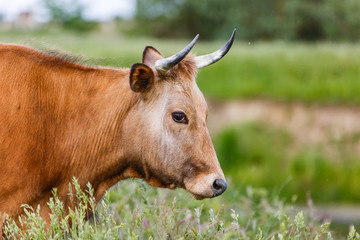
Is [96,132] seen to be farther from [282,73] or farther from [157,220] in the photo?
[282,73]

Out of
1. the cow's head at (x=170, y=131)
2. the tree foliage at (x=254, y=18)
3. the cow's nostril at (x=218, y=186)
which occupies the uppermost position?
the tree foliage at (x=254, y=18)

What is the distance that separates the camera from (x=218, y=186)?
5641 millimetres

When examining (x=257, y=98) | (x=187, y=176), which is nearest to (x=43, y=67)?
(x=187, y=176)

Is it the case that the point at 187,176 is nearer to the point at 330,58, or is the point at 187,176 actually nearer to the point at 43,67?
the point at 43,67

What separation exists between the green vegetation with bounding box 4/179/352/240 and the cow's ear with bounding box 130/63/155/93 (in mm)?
996

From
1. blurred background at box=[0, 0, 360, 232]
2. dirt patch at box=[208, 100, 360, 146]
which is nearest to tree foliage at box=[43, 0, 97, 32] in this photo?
blurred background at box=[0, 0, 360, 232]

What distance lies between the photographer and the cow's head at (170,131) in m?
5.77

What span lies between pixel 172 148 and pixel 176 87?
0.55m

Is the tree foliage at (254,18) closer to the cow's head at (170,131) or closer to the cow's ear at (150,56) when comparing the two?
the cow's ear at (150,56)

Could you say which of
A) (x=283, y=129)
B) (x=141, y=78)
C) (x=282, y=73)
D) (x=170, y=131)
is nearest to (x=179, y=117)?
(x=170, y=131)

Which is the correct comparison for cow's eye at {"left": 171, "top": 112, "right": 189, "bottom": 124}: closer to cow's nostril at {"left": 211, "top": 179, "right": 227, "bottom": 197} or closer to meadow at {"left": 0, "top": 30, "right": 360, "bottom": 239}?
cow's nostril at {"left": 211, "top": 179, "right": 227, "bottom": 197}

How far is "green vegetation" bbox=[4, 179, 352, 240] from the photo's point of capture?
5.05 m

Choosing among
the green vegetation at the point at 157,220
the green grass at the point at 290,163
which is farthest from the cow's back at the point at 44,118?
the green grass at the point at 290,163

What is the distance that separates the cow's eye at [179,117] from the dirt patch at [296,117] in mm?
11693
